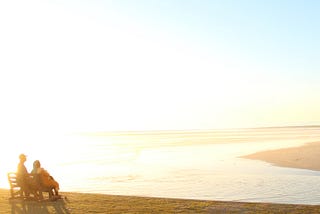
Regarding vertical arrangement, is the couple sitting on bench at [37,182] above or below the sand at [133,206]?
above

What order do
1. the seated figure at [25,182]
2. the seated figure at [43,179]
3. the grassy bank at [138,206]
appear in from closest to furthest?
the grassy bank at [138,206]
the seated figure at [43,179]
the seated figure at [25,182]

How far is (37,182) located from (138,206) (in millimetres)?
4039

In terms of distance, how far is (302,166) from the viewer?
31.6 meters

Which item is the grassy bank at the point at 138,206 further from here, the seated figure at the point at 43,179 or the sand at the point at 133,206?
the seated figure at the point at 43,179

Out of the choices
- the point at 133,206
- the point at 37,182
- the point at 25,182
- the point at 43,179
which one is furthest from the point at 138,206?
the point at 25,182

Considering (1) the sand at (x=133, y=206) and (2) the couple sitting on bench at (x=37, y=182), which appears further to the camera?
(2) the couple sitting on bench at (x=37, y=182)

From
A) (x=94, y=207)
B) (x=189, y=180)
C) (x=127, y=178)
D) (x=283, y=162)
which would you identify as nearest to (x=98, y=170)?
(x=127, y=178)

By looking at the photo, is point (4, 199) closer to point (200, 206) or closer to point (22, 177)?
point (22, 177)

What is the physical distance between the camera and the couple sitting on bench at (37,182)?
16.4 meters

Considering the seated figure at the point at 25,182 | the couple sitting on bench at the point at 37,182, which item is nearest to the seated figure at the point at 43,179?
the couple sitting on bench at the point at 37,182

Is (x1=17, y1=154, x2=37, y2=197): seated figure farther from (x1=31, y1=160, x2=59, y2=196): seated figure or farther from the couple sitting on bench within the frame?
(x1=31, y1=160, x2=59, y2=196): seated figure

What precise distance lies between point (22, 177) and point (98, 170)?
15900mm

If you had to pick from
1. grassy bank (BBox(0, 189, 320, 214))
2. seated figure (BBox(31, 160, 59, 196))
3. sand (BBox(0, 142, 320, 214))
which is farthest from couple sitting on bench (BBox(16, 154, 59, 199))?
grassy bank (BBox(0, 189, 320, 214))

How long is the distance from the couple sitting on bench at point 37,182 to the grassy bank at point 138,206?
60cm
